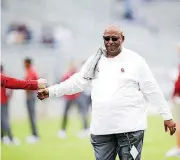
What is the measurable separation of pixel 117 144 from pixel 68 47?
2468 mm

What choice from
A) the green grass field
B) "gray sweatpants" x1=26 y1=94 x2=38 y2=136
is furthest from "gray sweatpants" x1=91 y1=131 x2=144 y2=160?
"gray sweatpants" x1=26 y1=94 x2=38 y2=136

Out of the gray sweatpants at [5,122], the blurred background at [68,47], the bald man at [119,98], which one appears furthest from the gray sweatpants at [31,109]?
the bald man at [119,98]

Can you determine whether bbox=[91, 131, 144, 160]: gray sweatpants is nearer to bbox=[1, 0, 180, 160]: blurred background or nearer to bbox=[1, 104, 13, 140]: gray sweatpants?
bbox=[1, 0, 180, 160]: blurred background

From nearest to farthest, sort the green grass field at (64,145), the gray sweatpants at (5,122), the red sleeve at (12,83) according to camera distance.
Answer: the red sleeve at (12,83) < the green grass field at (64,145) < the gray sweatpants at (5,122)

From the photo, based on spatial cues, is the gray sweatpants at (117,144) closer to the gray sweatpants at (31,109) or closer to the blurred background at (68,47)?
the blurred background at (68,47)

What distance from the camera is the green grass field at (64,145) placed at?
583 cm

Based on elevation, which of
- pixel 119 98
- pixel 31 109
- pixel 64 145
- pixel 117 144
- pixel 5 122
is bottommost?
pixel 64 145

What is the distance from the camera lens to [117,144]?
3828 mm

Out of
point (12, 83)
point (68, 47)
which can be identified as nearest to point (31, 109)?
point (68, 47)

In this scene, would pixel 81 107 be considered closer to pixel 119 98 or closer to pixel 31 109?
pixel 31 109

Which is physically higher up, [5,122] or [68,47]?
[68,47]

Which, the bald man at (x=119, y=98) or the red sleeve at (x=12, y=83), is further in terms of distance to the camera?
the red sleeve at (x=12, y=83)

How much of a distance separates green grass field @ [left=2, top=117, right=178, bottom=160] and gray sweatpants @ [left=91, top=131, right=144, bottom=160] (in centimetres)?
194

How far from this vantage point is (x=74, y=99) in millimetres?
6156
